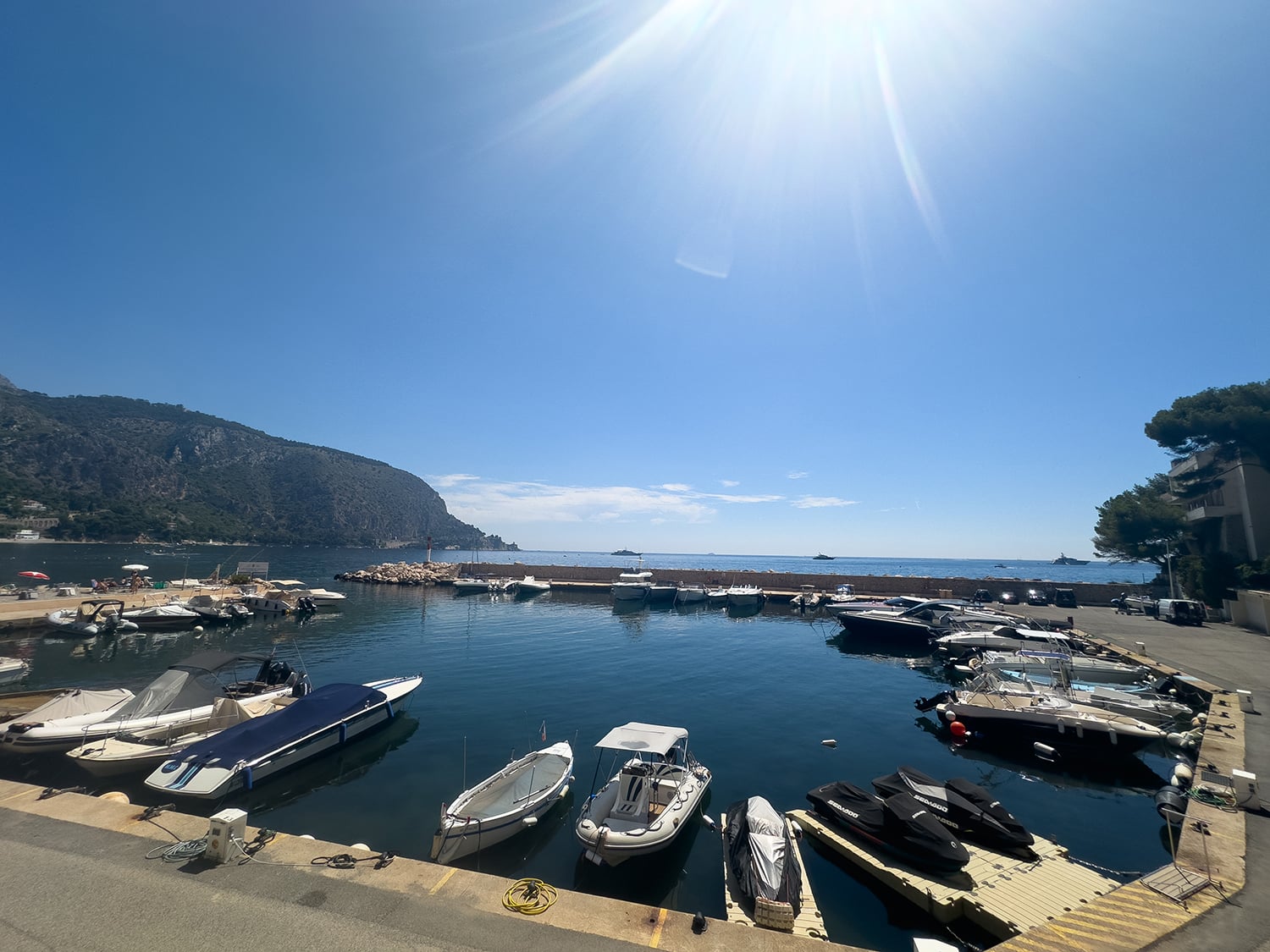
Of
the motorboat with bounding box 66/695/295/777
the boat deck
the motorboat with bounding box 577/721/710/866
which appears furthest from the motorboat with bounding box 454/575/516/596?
the boat deck

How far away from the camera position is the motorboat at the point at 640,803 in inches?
400

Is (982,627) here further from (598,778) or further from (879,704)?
(598,778)

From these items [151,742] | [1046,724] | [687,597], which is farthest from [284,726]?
[687,597]

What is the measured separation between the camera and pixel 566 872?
10547mm

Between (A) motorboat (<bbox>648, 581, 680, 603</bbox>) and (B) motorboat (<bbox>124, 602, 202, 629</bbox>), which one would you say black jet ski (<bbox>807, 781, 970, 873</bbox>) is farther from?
(A) motorboat (<bbox>648, 581, 680, 603</bbox>)

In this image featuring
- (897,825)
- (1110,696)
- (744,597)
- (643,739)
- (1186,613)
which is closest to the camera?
(897,825)

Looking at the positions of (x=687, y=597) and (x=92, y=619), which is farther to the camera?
(x=687, y=597)

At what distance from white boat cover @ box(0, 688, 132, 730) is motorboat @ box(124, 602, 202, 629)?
2607 cm

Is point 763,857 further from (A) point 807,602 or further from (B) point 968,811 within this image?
(A) point 807,602

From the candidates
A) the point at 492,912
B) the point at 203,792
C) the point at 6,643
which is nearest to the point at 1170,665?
the point at 492,912

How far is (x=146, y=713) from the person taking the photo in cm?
1575

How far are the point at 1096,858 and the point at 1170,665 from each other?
20.6m

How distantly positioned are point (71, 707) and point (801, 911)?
2145cm

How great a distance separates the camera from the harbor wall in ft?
208
